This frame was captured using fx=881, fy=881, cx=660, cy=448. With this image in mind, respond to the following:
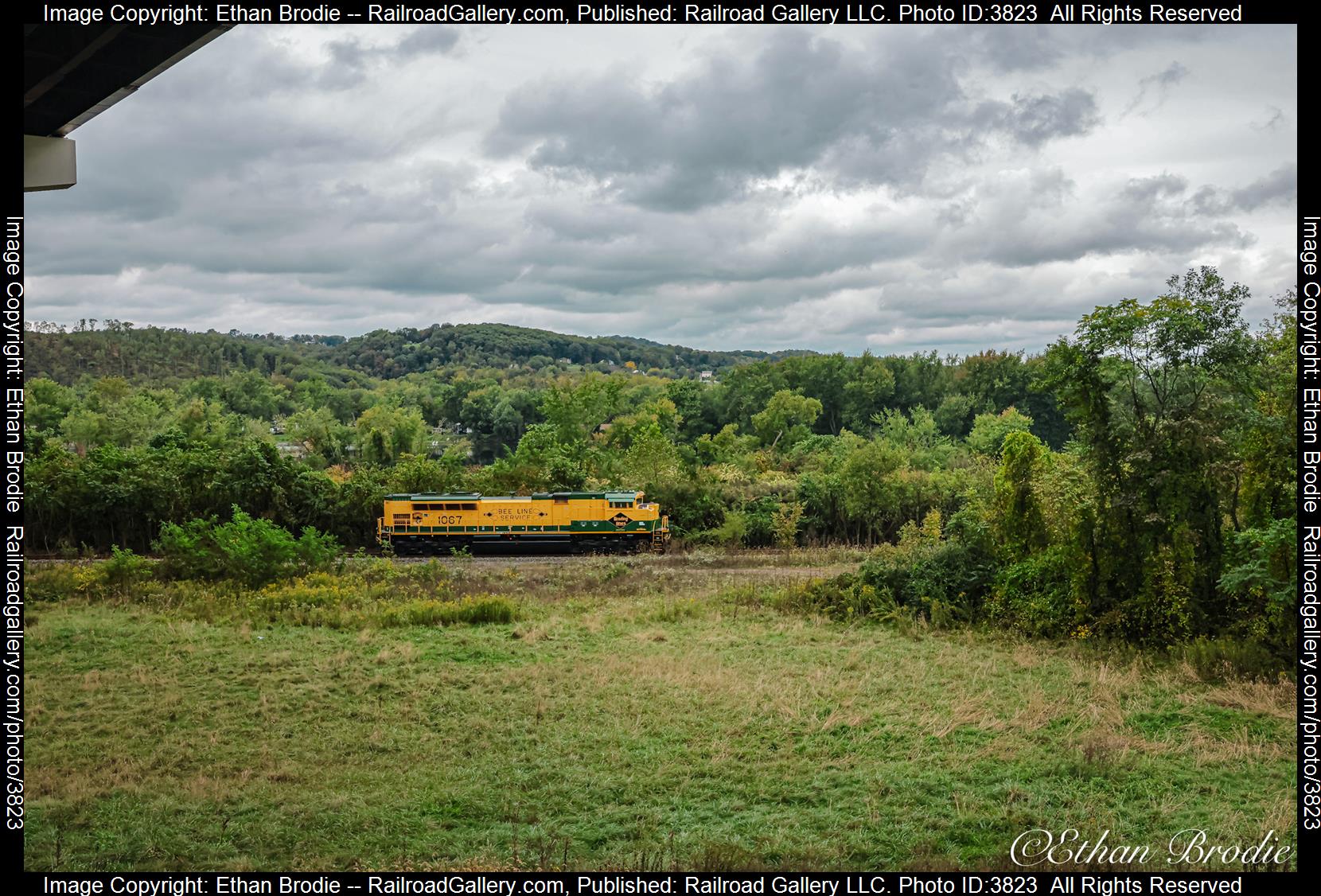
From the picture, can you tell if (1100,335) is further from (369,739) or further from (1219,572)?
(369,739)

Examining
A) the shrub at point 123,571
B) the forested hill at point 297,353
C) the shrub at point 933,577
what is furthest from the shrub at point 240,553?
the forested hill at point 297,353

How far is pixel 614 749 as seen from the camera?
Result: 35.2 ft

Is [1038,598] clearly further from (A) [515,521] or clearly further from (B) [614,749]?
(A) [515,521]

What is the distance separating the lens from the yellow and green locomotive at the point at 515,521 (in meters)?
28.9

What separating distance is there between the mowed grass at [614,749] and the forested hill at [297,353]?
8053 centimetres

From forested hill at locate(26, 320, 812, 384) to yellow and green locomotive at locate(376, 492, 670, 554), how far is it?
220ft

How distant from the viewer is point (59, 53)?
21.1 feet

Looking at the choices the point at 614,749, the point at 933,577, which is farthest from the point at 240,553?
the point at 933,577

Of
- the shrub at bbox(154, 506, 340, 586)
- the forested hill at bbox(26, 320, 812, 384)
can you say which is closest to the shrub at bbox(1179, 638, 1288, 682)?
the shrub at bbox(154, 506, 340, 586)

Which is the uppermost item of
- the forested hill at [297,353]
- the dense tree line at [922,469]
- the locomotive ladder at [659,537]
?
the forested hill at [297,353]

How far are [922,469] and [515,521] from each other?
1976 cm

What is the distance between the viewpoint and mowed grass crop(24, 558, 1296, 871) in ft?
26.1
